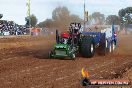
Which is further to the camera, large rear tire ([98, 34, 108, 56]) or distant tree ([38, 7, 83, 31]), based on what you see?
distant tree ([38, 7, 83, 31])

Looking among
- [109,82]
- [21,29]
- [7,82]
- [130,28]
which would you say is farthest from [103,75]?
[130,28]

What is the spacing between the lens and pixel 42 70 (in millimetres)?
12023

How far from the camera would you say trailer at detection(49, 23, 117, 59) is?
16094 mm

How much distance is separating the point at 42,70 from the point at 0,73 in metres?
1.53

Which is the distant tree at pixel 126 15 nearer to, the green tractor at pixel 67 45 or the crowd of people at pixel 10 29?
the crowd of people at pixel 10 29

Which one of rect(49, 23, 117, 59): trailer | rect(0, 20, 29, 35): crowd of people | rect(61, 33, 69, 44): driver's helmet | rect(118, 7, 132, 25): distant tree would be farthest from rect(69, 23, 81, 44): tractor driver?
rect(118, 7, 132, 25): distant tree

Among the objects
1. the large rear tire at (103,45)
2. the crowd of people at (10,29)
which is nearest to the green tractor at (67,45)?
the large rear tire at (103,45)

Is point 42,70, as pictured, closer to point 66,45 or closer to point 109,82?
point 66,45

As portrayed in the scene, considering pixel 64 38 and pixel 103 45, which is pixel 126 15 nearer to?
pixel 103 45

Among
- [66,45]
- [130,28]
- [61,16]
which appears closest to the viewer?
[66,45]

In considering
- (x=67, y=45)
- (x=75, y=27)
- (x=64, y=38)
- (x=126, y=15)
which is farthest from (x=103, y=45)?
(x=126, y=15)

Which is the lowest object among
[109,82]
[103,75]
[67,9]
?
[103,75]

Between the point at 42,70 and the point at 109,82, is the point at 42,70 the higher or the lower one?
the lower one

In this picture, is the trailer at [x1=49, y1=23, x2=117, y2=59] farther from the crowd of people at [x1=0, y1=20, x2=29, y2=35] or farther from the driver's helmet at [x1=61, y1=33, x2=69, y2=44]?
the crowd of people at [x1=0, y1=20, x2=29, y2=35]
